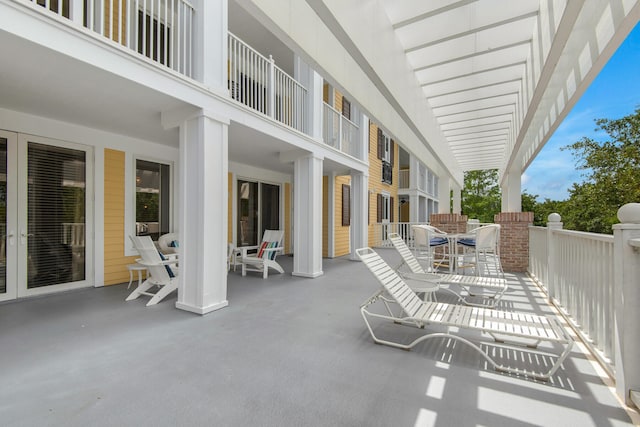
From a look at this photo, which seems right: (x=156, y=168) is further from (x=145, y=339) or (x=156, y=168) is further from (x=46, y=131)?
(x=145, y=339)

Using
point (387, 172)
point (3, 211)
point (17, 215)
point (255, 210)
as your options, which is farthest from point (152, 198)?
point (387, 172)

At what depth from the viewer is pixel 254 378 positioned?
7.73 feet

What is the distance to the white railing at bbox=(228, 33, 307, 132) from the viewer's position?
5.26 metres

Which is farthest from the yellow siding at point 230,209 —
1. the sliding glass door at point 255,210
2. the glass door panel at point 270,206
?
the glass door panel at point 270,206

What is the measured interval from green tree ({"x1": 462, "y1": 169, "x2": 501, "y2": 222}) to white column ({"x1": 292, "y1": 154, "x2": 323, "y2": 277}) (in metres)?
26.5

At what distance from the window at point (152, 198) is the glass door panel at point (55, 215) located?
2.94ft

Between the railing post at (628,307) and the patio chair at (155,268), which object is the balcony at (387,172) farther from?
the railing post at (628,307)

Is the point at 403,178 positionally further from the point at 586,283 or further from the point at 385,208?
the point at 586,283

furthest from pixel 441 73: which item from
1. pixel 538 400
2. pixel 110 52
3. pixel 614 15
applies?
pixel 110 52

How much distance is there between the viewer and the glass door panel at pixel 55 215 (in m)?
4.47

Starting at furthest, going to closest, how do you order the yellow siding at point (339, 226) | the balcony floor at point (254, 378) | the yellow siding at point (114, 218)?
the yellow siding at point (339, 226), the yellow siding at point (114, 218), the balcony floor at point (254, 378)

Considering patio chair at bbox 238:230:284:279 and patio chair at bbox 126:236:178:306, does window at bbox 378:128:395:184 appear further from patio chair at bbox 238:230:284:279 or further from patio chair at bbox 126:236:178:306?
patio chair at bbox 126:236:178:306

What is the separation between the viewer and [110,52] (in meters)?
3.01

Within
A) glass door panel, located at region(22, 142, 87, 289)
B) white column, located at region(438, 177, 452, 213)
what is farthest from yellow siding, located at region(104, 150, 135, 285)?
white column, located at region(438, 177, 452, 213)
